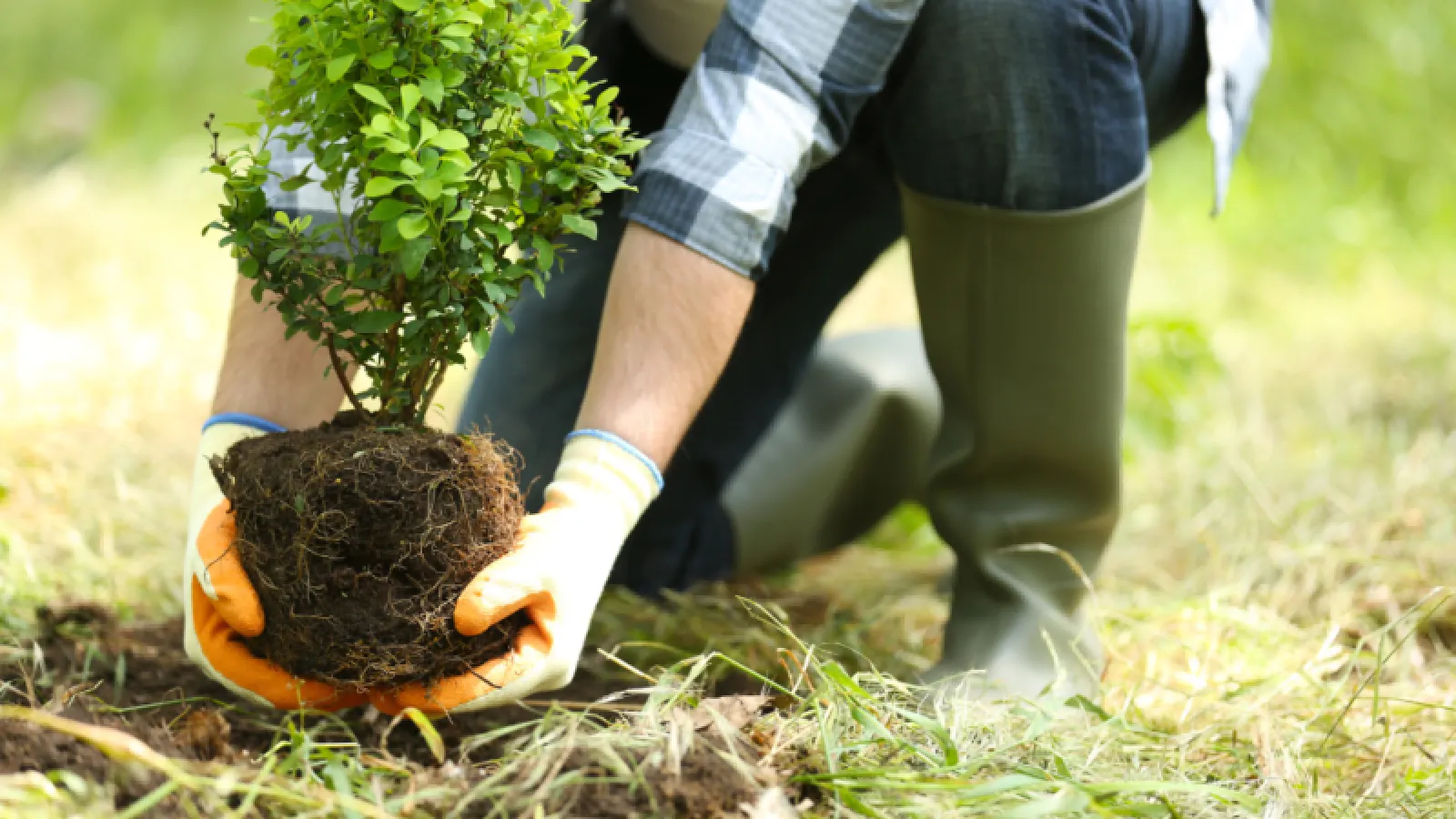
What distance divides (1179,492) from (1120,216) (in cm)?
123

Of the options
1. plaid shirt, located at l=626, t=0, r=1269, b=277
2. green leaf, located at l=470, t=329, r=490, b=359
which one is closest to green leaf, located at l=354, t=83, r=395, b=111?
green leaf, located at l=470, t=329, r=490, b=359

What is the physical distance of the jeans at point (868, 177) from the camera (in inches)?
60.7

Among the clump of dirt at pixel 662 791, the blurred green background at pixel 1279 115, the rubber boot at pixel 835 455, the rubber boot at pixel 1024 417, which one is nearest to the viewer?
the clump of dirt at pixel 662 791

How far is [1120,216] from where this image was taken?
1.62 meters

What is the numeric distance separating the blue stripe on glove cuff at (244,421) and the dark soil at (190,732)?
1.00 feet

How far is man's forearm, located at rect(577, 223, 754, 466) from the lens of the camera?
55.1 inches

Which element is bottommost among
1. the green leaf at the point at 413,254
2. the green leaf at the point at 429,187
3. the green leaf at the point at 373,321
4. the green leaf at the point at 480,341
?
the green leaf at the point at 480,341

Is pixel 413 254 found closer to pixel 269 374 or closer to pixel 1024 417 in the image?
pixel 269 374

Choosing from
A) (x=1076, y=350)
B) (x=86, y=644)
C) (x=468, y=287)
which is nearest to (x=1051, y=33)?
(x=1076, y=350)

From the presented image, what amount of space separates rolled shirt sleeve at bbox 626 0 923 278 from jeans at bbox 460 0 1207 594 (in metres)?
0.14

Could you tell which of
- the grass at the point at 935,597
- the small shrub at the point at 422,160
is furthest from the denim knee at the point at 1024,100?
the grass at the point at 935,597

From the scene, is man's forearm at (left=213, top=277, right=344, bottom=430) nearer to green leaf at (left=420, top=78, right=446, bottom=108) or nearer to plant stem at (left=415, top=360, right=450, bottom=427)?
plant stem at (left=415, top=360, right=450, bottom=427)

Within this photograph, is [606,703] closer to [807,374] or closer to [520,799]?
[520,799]

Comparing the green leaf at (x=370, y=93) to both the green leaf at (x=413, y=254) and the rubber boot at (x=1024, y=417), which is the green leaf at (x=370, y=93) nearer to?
the green leaf at (x=413, y=254)
